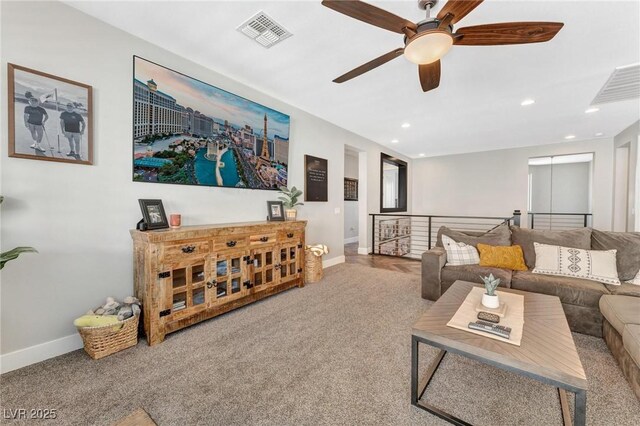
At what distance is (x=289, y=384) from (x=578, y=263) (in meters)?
2.93

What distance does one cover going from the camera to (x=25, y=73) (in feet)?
5.91

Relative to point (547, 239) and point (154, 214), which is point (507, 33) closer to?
point (547, 239)

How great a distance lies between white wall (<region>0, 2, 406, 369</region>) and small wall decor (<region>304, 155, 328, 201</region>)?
188cm

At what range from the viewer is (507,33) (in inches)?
64.2

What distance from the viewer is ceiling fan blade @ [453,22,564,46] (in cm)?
155

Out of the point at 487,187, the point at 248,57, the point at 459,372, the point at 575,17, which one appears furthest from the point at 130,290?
the point at 487,187

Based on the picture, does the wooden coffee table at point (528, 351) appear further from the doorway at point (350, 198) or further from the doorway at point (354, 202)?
the doorway at point (350, 198)

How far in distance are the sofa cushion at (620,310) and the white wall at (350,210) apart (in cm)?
555

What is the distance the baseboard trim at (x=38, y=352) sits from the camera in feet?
5.79

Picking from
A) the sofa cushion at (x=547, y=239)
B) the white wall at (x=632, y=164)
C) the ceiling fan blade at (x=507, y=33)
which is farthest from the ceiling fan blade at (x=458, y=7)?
the white wall at (x=632, y=164)

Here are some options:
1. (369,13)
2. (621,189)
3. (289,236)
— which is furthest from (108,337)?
(621,189)

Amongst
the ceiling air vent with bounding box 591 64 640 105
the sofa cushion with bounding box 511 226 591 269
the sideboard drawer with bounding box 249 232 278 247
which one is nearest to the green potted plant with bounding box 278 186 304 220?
the sideboard drawer with bounding box 249 232 278 247

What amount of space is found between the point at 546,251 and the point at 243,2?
365 centimetres

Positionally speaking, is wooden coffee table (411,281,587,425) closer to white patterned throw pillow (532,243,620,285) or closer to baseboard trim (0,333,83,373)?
white patterned throw pillow (532,243,620,285)
